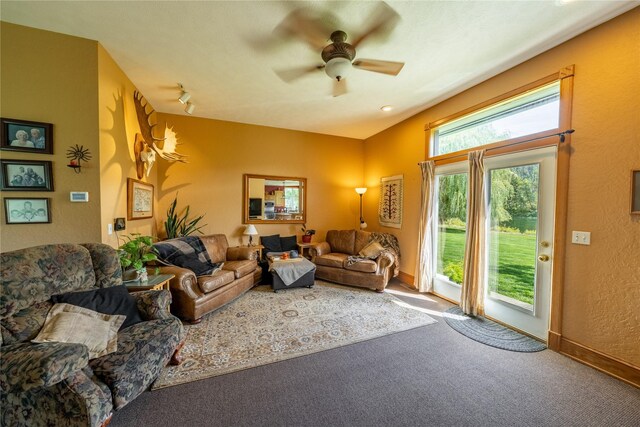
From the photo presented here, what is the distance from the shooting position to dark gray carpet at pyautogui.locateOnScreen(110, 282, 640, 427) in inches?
60.2

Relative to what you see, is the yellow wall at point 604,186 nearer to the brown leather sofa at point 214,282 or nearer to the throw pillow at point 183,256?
the brown leather sofa at point 214,282

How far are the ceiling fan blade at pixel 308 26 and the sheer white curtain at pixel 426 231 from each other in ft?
8.03

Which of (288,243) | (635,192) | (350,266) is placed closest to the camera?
(635,192)

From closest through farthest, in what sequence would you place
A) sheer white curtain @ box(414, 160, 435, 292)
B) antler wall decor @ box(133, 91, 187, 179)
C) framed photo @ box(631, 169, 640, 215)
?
framed photo @ box(631, 169, 640, 215) < antler wall decor @ box(133, 91, 187, 179) < sheer white curtain @ box(414, 160, 435, 292)

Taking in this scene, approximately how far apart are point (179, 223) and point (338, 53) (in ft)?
12.2

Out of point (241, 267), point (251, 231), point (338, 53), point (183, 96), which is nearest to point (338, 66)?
point (338, 53)

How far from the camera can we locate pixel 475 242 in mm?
2912

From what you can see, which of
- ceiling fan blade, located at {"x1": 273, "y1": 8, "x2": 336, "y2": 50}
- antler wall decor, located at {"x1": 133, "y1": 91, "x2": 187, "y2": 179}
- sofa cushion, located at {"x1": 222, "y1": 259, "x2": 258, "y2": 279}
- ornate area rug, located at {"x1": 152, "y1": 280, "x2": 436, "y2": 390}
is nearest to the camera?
ceiling fan blade, located at {"x1": 273, "y1": 8, "x2": 336, "y2": 50}

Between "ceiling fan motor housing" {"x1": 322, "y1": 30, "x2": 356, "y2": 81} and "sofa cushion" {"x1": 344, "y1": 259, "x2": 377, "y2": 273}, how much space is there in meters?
2.81

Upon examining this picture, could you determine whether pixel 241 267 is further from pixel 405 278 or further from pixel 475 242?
pixel 475 242

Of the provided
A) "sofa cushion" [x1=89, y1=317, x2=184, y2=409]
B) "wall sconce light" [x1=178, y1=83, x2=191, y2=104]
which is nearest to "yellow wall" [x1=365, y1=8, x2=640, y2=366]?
"sofa cushion" [x1=89, y1=317, x2=184, y2=409]

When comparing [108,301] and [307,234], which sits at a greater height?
[307,234]

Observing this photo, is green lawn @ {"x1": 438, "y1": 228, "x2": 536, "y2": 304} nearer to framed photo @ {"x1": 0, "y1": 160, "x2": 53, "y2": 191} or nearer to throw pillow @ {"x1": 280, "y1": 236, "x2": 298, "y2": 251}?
throw pillow @ {"x1": 280, "y1": 236, "x2": 298, "y2": 251}

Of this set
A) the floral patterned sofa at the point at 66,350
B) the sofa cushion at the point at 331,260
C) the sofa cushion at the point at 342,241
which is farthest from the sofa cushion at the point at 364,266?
the floral patterned sofa at the point at 66,350
